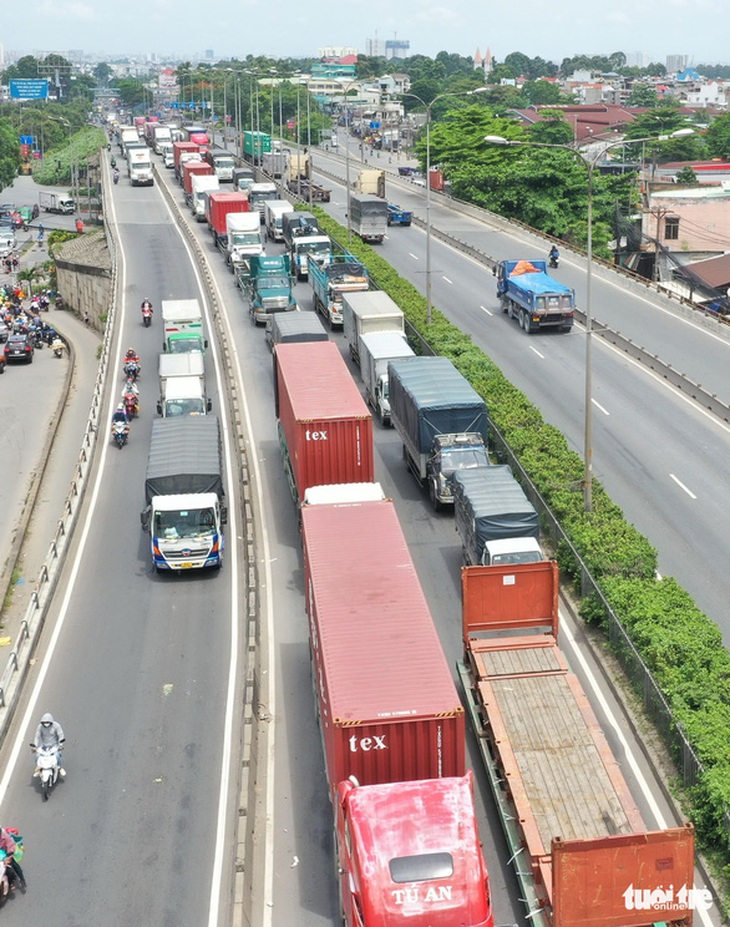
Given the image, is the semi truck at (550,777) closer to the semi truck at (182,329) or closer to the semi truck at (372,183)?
the semi truck at (182,329)

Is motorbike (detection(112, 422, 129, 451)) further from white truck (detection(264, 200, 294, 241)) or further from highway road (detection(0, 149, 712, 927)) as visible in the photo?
white truck (detection(264, 200, 294, 241))

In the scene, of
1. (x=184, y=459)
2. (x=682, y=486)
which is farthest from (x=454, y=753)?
(x=682, y=486)

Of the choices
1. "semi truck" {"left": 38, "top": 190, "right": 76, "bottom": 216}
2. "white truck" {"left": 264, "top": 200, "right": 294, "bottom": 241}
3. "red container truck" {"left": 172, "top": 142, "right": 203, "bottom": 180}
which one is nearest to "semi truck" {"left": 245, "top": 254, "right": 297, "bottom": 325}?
"white truck" {"left": 264, "top": 200, "right": 294, "bottom": 241}

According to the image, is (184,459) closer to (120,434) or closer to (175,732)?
(120,434)

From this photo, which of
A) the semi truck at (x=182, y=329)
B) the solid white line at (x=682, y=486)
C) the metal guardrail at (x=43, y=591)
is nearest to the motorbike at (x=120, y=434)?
the metal guardrail at (x=43, y=591)

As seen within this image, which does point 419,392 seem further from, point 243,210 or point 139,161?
point 139,161

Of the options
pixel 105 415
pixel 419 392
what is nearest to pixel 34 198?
pixel 105 415
